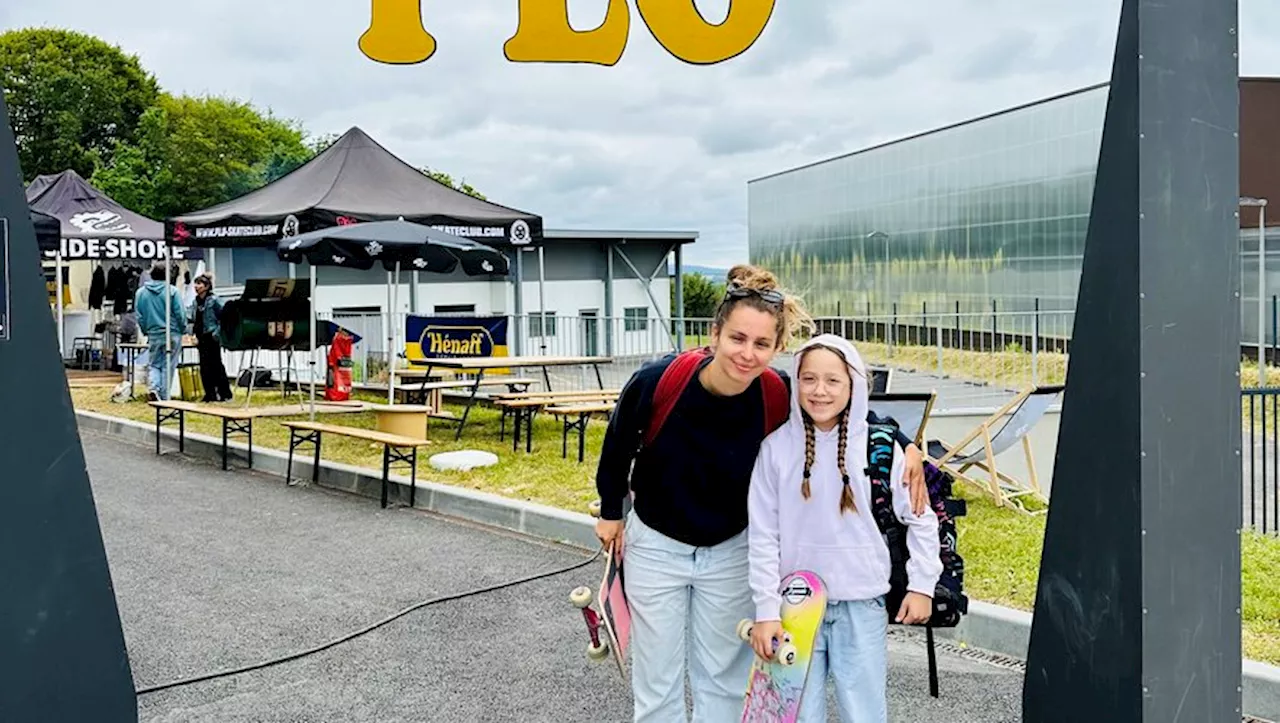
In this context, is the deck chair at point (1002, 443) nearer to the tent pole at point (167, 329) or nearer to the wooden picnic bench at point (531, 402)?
the wooden picnic bench at point (531, 402)

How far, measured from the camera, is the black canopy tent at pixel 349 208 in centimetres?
1498

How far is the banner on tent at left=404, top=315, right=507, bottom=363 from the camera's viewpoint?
14.8 metres

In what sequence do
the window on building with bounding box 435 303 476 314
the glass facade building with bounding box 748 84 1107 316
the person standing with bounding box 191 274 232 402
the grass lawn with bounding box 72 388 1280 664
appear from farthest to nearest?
1. the window on building with bounding box 435 303 476 314
2. the glass facade building with bounding box 748 84 1107 316
3. the person standing with bounding box 191 274 232 402
4. the grass lawn with bounding box 72 388 1280 664

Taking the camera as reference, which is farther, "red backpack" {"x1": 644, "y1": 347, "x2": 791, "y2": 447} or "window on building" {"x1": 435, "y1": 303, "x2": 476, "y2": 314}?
"window on building" {"x1": 435, "y1": 303, "x2": 476, "y2": 314}

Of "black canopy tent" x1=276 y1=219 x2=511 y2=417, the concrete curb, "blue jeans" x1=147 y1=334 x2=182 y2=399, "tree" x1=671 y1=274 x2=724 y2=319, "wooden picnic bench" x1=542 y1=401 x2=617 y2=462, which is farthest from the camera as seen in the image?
"tree" x1=671 y1=274 x2=724 y2=319

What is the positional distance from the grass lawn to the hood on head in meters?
2.63

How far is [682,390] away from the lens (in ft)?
11.9

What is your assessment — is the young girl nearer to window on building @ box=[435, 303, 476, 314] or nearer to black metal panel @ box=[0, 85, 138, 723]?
black metal panel @ box=[0, 85, 138, 723]

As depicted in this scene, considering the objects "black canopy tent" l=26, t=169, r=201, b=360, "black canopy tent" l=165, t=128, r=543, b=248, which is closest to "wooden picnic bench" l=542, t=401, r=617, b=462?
"black canopy tent" l=165, t=128, r=543, b=248

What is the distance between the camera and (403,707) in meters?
4.99

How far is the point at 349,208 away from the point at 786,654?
12.6 metres

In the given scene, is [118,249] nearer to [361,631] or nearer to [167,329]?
[167,329]

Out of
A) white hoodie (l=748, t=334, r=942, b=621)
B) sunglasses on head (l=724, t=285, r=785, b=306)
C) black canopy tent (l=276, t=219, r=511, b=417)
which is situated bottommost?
white hoodie (l=748, t=334, r=942, b=621)

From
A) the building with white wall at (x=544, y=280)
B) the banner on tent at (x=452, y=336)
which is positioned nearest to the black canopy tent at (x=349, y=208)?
the banner on tent at (x=452, y=336)
